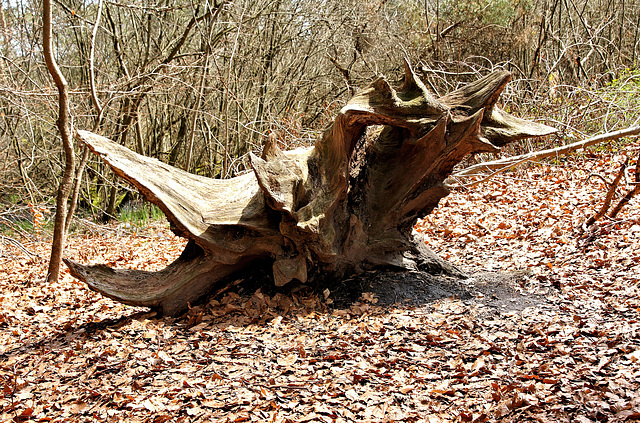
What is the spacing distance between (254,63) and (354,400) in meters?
8.85

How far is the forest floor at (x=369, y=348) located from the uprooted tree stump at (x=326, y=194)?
0.29 metres

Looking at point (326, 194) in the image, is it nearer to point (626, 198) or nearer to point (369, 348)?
point (369, 348)

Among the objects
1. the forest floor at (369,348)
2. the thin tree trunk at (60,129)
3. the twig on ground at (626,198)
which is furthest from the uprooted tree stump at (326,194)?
the twig on ground at (626,198)

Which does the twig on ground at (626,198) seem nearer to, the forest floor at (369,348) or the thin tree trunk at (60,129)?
the forest floor at (369,348)

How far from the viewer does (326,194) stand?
425cm

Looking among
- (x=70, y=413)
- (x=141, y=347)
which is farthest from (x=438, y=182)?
(x=70, y=413)

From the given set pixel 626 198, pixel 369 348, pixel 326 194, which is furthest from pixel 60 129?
pixel 626 198

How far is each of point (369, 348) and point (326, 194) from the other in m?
1.31

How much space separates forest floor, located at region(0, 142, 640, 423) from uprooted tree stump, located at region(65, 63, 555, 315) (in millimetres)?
294

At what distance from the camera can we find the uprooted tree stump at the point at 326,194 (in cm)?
409

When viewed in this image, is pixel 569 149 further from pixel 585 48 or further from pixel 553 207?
pixel 585 48

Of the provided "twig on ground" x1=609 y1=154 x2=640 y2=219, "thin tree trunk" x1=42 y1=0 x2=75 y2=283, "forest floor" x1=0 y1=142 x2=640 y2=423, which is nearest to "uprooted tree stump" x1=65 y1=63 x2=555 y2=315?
"forest floor" x1=0 y1=142 x2=640 y2=423

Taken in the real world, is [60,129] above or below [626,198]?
below

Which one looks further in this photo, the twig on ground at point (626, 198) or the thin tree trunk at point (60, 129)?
the twig on ground at point (626, 198)
